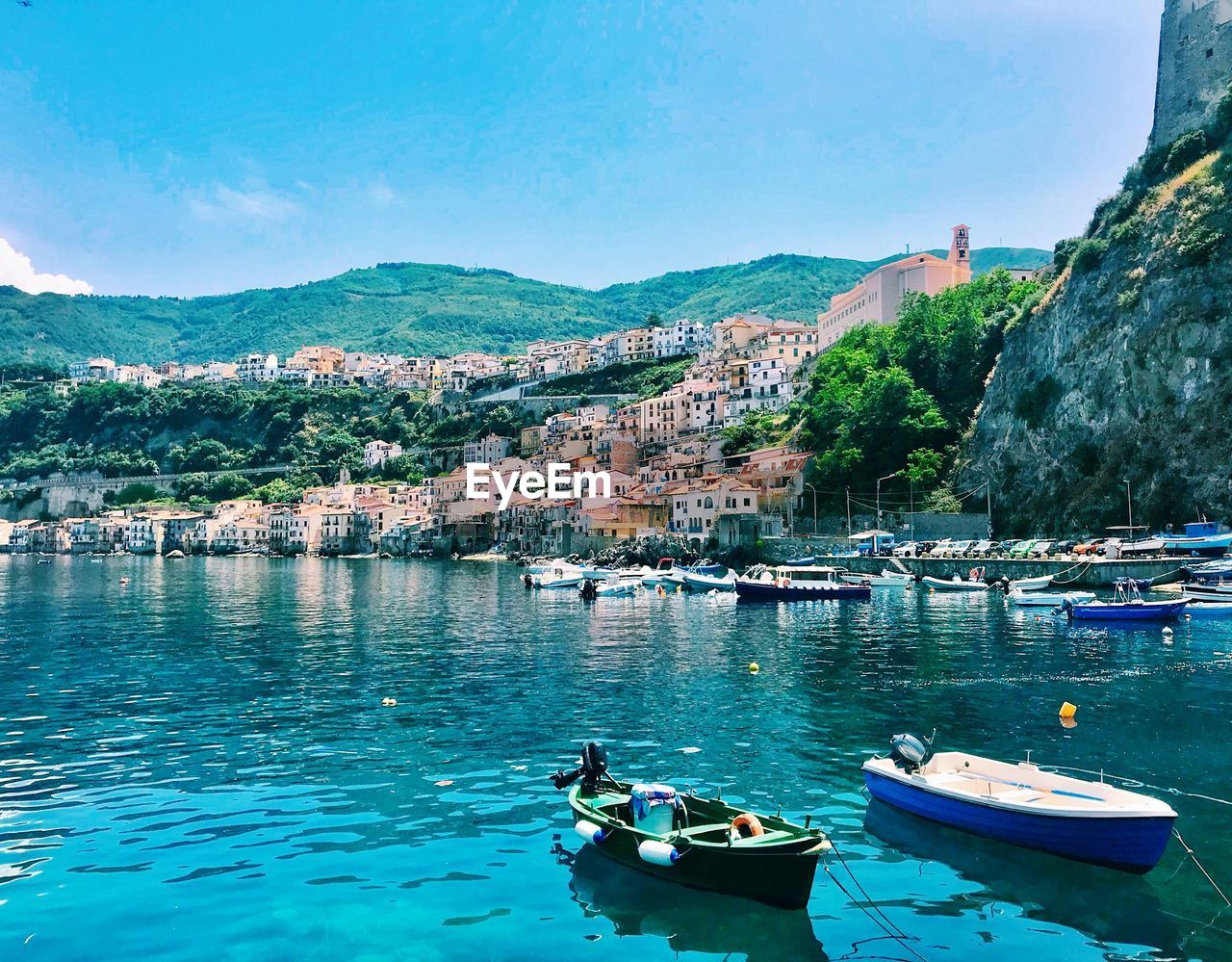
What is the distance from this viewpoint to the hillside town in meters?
81.9

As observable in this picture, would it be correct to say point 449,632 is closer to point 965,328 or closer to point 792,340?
point 965,328

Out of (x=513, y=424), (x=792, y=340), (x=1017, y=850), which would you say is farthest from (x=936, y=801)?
(x=513, y=424)

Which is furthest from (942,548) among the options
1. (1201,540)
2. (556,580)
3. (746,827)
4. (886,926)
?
(886,926)

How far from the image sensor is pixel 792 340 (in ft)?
399

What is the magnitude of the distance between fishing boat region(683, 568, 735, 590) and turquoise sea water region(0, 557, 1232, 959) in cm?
2216

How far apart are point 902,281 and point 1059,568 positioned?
57728 mm

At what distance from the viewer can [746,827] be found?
11531 mm

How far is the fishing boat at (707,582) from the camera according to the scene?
2298 inches

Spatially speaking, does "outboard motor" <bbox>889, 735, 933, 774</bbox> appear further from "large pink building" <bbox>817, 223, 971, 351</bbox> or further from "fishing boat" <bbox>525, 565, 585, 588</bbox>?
"large pink building" <bbox>817, 223, 971, 351</bbox>

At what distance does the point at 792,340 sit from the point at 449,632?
92.7 metres

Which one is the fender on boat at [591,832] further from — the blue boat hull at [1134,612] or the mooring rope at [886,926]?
the blue boat hull at [1134,612]

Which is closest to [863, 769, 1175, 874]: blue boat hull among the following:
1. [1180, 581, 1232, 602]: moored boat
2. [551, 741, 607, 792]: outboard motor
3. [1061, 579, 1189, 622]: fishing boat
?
[551, 741, 607, 792]: outboard motor

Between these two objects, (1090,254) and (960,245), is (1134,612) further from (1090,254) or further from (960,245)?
(960,245)

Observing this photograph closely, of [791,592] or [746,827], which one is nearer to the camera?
[746,827]
